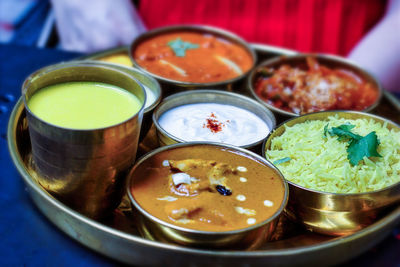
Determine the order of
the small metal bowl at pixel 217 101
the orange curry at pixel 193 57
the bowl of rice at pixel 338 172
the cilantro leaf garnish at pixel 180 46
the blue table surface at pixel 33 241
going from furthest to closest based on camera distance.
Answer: the cilantro leaf garnish at pixel 180 46 → the orange curry at pixel 193 57 → the small metal bowl at pixel 217 101 → the bowl of rice at pixel 338 172 → the blue table surface at pixel 33 241

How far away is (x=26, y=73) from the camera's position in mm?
A: 2125

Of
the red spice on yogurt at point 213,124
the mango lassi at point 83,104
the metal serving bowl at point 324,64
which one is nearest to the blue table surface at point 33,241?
the mango lassi at point 83,104

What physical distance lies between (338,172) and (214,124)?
0.49m

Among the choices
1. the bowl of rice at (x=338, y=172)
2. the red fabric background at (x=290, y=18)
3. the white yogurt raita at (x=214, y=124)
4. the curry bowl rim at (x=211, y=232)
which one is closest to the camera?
the curry bowl rim at (x=211, y=232)

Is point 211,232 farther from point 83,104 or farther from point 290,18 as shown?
point 290,18

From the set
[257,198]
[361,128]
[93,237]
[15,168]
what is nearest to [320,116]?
[361,128]

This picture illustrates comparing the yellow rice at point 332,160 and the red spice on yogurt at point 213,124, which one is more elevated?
the yellow rice at point 332,160

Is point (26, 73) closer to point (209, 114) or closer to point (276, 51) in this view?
point (209, 114)

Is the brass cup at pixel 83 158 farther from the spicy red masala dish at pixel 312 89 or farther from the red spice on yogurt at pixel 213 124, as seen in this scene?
the spicy red masala dish at pixel 312 89

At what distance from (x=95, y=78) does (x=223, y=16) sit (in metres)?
1.41

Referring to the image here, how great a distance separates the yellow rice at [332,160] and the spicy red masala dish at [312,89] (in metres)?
0.27

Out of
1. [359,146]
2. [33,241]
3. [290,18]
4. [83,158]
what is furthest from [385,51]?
[33,241]

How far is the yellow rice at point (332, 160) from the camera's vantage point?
4.64 ft

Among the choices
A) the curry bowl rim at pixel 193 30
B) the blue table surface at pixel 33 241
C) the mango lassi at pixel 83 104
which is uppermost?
the mango lassi at pixel 83 104
